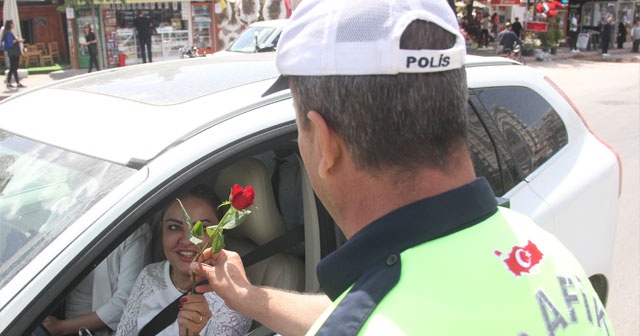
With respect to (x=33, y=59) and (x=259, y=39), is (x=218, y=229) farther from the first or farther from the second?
(x=33, y=59)

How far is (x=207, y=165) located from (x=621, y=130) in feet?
31.4

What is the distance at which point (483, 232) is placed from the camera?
3.21ft

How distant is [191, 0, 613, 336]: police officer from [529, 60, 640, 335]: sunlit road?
3324mm

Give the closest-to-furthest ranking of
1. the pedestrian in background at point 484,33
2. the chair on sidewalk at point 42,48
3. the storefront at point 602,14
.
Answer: the chair on sidewalk at point 42,48
the pedestrian in background at point 484,33
the storefront at point 602,14

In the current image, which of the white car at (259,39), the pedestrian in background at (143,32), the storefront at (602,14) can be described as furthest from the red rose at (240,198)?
the storefront at (602,14)

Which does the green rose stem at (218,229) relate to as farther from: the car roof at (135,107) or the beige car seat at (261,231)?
the beige car seat at (261,231)

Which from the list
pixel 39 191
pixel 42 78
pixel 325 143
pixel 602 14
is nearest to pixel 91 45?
pixel 42 78

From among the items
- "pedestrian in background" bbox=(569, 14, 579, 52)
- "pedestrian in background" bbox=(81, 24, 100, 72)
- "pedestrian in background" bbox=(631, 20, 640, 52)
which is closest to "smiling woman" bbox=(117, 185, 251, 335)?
"pedestrian in background" bbox=(81, 24, 100, 72)

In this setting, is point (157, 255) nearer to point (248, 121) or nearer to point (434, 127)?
point (248, 121)

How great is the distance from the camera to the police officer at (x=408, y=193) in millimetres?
897

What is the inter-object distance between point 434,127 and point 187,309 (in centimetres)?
106

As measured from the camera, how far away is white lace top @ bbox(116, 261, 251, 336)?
206 cm

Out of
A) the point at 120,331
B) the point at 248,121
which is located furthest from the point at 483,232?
the point at 120,331

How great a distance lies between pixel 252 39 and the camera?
14.6 metres
